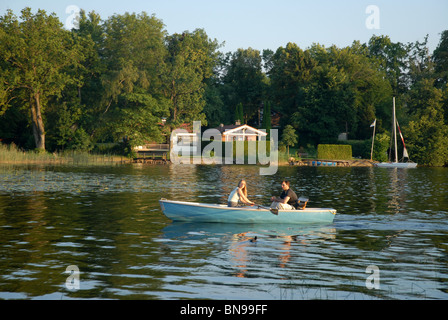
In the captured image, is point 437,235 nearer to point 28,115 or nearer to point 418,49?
point 28,115

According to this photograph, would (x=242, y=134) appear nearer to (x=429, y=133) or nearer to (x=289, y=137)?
(x=289, y=137)

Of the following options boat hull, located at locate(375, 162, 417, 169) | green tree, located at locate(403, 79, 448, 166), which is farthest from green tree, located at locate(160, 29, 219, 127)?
green tree, located at locate(403, 79, 448, 166)

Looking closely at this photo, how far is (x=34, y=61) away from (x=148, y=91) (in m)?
20.1

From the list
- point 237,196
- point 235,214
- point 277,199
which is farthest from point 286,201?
point 235,214

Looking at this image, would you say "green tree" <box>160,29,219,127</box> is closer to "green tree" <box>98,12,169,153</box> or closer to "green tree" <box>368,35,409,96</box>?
"green tree" <box>98,12,169,153</box>

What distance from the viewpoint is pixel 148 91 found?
8688cm

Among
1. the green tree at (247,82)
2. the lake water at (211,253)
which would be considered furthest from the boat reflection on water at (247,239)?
the green tree at (247,82)

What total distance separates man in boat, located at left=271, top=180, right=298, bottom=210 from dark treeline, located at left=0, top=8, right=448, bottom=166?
56.0 meters

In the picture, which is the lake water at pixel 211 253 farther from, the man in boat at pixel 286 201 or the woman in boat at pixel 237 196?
the woman in boat at pixel 237 196

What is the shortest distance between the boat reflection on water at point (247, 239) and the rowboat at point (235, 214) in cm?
28

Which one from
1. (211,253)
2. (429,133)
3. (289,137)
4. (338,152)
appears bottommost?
(211,253)

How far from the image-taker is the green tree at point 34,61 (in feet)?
236
